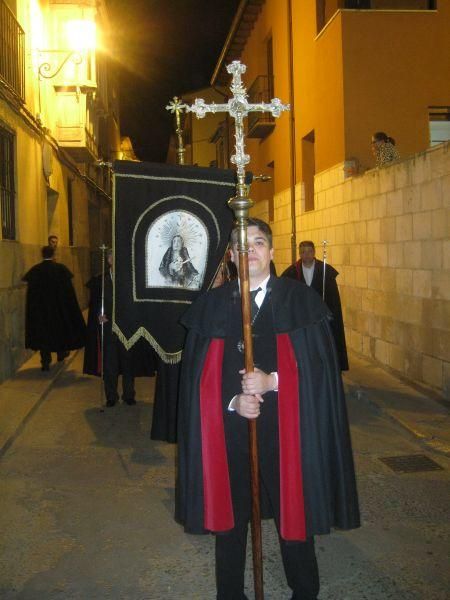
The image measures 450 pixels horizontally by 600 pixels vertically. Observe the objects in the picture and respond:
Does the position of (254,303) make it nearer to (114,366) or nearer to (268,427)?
(268,427)

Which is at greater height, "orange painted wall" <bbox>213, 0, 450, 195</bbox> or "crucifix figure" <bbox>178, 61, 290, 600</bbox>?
"orange painted wall" <bbox>213, 0, 450, 195</bbox>

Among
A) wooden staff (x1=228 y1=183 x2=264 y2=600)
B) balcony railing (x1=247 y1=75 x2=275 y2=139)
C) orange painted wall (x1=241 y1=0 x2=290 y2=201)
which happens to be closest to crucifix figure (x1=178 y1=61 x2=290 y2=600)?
wooden staff (x1=228 y1=183 x2=264 y2=600)

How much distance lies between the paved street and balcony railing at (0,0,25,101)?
5.63 meters

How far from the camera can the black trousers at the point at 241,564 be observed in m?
2.95

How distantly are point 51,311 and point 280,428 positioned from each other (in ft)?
26.8

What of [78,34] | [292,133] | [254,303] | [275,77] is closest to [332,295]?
[254,303]

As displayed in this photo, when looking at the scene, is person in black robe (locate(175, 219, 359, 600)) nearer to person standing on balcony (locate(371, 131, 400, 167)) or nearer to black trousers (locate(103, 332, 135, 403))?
black trousers (locate(103, 332, 135, 403))

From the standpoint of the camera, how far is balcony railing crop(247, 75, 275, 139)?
700 inches

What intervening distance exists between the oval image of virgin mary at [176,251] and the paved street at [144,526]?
1640mm

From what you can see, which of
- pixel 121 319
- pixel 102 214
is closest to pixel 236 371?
pixel 121 319

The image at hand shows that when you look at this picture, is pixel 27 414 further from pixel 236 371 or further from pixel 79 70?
pixel 79 70

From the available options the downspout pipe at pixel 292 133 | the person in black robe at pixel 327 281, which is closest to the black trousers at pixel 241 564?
the person in black robe at pixel 327 281

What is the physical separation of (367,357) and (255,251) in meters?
7.93

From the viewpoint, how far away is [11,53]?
10.3m
